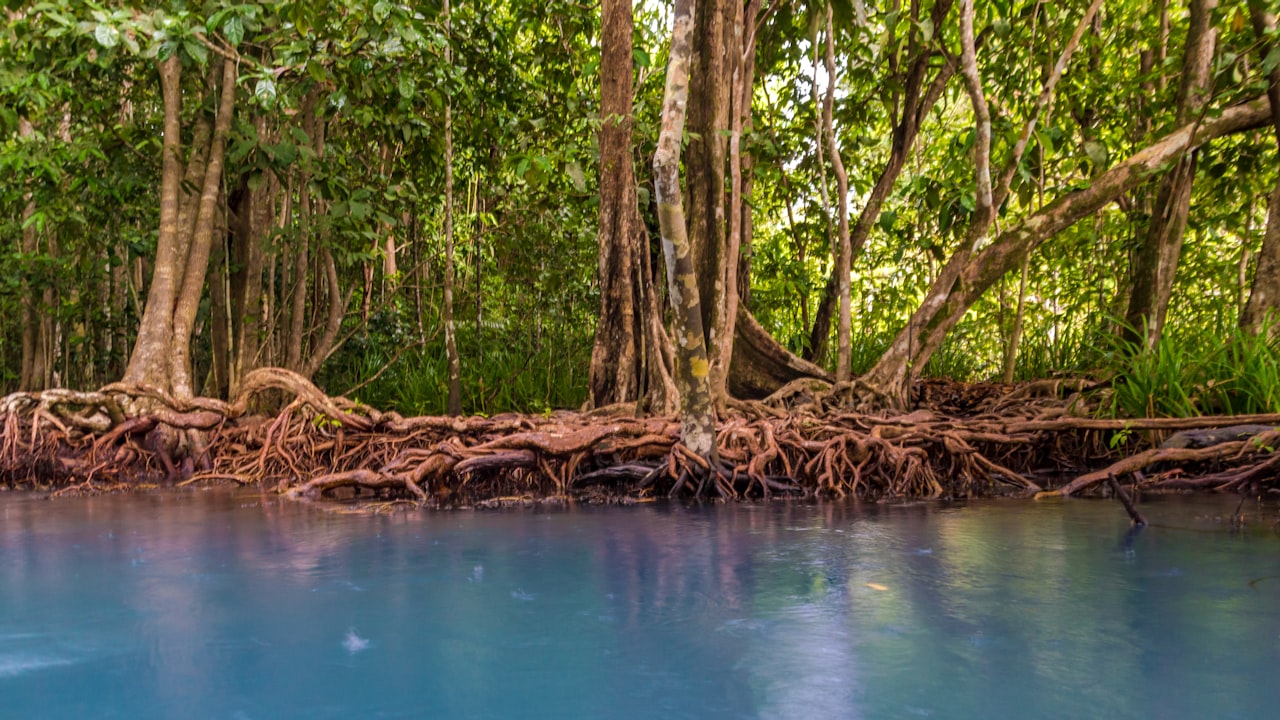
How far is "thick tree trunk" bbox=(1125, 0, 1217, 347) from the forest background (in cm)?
2

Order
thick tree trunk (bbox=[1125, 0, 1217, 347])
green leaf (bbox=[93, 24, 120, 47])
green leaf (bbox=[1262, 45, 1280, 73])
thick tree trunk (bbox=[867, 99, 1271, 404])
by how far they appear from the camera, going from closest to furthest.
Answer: green leaf (bbox=[93, 24, 120, 47]), green leaf (bbox=[1262, 45, 1280, 73]), thick tree trunk (bbox=[867, 99, 1271, 404]), thick tree trunk (bbox=[1125, 0, 1217, 347])

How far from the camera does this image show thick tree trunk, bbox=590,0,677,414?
23.8ft

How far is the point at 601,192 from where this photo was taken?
7426mm

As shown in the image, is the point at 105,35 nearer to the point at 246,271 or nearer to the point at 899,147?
the point at 246,271

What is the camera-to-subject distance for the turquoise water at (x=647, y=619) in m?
2.22

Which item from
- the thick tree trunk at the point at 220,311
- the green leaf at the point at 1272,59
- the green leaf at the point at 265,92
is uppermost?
the green leaf at the point at 1272,59

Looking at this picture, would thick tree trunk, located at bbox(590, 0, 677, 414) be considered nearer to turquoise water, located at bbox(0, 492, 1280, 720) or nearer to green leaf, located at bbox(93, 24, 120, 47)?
turquoise water, located at bbox(0, 492, 1280, 720)

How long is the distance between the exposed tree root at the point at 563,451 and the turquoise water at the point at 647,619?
0.90 meters

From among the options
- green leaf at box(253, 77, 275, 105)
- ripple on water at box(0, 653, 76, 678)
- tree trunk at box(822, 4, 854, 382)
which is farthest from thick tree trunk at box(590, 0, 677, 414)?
ripple on water at box(0, 653, 76, 678)

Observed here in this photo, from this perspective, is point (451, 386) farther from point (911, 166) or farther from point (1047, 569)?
point (911, 166)

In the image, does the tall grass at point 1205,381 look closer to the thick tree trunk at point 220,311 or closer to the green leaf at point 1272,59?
the green leaf at point 1272,59

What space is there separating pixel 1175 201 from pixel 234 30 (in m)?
7.15

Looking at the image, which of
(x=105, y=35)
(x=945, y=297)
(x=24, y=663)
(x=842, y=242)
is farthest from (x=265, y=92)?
(x=945, y=297)

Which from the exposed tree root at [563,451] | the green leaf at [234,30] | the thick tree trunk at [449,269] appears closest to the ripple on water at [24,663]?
the exposed tree root at [563,451]
